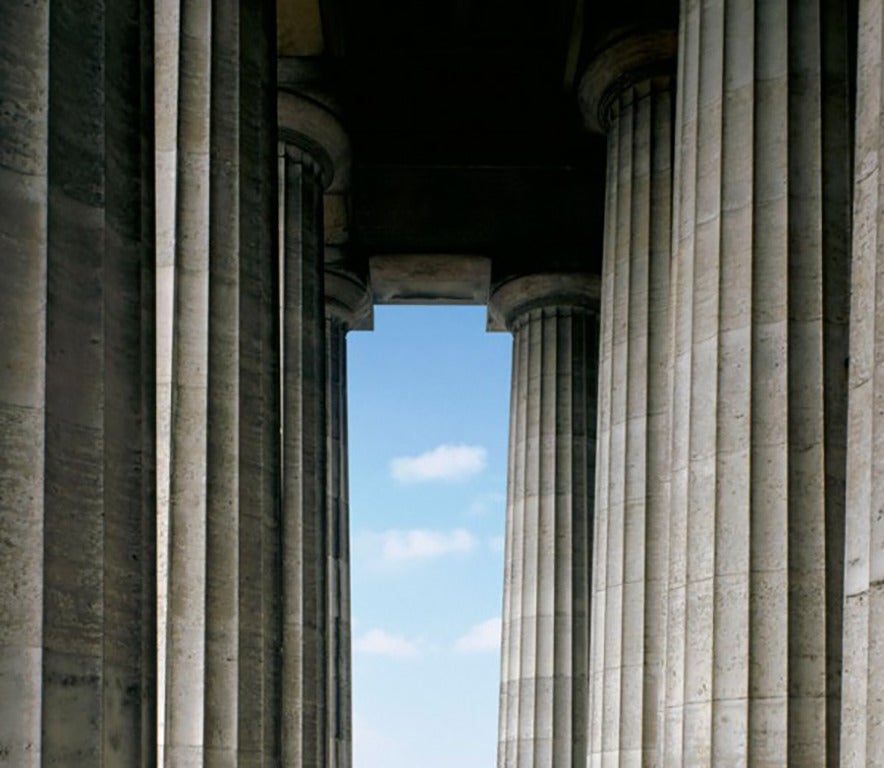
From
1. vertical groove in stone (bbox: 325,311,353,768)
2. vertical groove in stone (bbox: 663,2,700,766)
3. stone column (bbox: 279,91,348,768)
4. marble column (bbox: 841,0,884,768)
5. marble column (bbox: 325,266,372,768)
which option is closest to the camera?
marble column (bbox: 841,0,884,768)

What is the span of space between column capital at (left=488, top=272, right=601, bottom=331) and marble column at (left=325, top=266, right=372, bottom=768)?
27.6 ft

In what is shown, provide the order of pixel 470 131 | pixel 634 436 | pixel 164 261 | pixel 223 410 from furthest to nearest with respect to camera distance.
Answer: pixel 470 131 → pixel 634 436 → pixel 164 261 → pixel 223 410

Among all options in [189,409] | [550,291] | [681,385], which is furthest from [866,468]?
[550,291]

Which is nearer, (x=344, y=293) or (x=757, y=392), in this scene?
(x=757, y=392)

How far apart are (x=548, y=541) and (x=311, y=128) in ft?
82.8

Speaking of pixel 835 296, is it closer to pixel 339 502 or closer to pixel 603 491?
pixel 603 491

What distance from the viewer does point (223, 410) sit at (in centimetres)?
4062

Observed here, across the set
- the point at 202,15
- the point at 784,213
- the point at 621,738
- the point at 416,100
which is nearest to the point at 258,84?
the point at 202,15

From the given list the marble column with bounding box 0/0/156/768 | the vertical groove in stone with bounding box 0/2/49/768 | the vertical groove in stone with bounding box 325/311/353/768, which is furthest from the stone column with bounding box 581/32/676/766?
the vertical groove in stone with bounding box 0/2/49/768

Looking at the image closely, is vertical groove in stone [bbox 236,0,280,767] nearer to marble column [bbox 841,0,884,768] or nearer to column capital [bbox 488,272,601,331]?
marble column [bbox 841,0,884,768]

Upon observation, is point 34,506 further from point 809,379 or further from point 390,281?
point 390,281

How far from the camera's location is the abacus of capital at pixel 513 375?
71.8ft

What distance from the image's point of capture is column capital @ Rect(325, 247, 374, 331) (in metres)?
90.2

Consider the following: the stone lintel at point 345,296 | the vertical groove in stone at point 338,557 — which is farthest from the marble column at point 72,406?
the stone lintel at point 345,296
